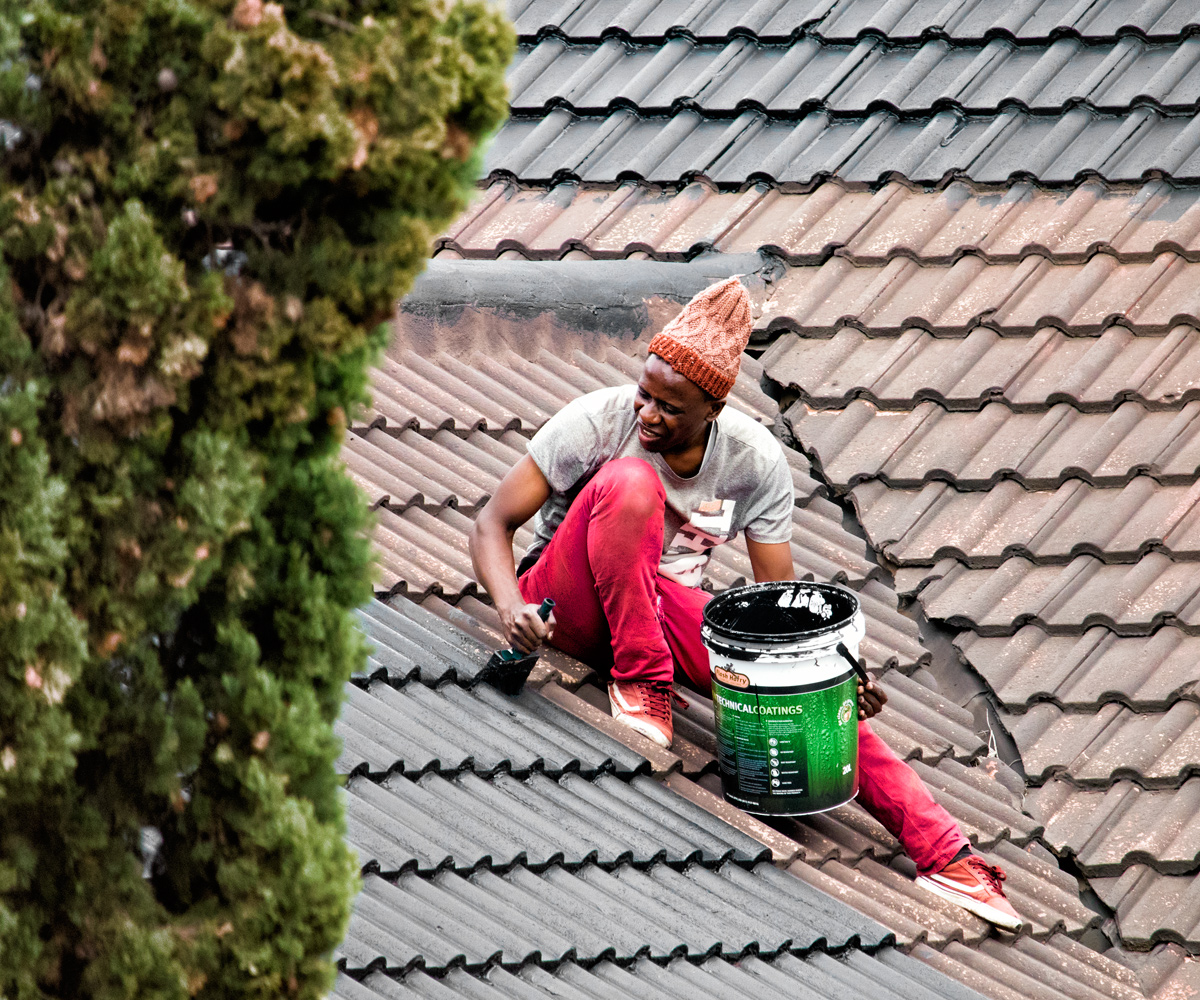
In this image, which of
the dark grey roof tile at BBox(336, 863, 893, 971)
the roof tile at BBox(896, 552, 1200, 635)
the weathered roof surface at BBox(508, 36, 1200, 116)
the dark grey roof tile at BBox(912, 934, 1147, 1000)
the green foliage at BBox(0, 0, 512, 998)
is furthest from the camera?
the weathered roof surface at BBox(508, 36, 1200, 116)

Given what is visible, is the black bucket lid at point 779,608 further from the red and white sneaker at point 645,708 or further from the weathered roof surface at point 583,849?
the weathered roof surface at point 583,849

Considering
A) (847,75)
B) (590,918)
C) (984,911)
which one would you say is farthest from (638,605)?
(847,75)

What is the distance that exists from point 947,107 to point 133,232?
5.14 metres

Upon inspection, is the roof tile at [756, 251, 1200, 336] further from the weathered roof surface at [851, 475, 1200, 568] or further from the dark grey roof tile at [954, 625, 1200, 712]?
the dark grey roof tile at [954, 625, 1200, 712]

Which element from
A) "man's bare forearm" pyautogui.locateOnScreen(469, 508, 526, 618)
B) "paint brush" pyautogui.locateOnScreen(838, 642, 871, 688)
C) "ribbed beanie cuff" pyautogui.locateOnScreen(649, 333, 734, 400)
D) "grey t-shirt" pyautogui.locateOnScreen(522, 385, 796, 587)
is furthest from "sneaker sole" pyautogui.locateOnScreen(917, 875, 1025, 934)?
"ribbed beanie cuff" pyautogui.locateOnScreen(649, 333, 734, 400)

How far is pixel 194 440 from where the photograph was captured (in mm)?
2145

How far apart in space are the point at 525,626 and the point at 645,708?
1.57 ft

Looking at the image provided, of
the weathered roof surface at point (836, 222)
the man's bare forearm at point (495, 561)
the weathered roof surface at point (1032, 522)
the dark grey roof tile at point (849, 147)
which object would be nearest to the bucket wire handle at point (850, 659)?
the man's bare forearm at point (495, 561)

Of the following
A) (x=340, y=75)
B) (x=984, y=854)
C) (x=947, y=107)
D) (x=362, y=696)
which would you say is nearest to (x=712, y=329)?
(x=362, y=696)

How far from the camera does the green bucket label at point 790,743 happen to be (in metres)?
4.19

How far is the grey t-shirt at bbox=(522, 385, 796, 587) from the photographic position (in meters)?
4.45

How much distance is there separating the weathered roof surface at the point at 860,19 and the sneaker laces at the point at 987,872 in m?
3.78

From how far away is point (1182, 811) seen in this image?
467 centimetres

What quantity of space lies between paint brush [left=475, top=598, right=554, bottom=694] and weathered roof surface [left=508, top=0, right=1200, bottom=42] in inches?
139
